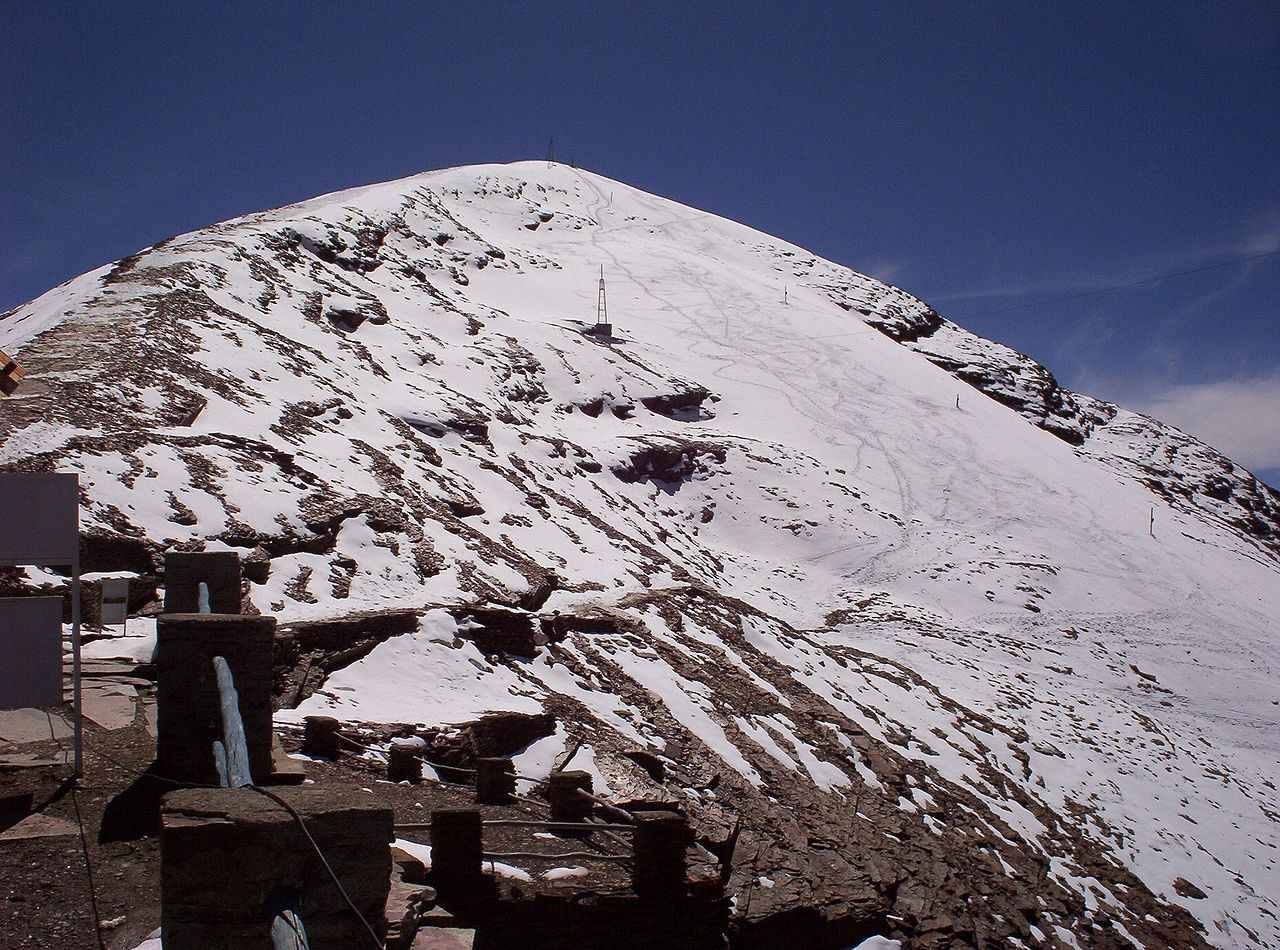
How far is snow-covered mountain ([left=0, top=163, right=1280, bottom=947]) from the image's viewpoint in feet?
39.7

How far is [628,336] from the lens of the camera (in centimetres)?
4384

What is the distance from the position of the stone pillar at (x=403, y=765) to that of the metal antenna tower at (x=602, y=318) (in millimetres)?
34691

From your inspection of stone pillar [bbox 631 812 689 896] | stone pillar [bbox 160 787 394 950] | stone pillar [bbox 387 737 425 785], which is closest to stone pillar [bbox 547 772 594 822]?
stone pillar [bbox 631 812 689 896]

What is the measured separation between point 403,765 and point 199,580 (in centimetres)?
238

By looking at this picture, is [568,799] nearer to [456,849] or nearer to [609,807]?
[609,807]

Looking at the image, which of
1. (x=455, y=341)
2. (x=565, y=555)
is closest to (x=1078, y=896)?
(x=565, y=555)

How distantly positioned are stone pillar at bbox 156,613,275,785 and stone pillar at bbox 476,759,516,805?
2367 millimetres

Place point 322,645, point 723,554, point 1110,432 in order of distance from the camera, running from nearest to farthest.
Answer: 1. point 322,645
2. point 723,554
3. point 1110,432

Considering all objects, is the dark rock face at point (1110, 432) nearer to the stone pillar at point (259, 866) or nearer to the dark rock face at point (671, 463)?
the dark rock face at point (671, 463)

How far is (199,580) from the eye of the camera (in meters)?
8.15

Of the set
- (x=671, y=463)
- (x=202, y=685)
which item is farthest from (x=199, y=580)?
(x=671, y=463)

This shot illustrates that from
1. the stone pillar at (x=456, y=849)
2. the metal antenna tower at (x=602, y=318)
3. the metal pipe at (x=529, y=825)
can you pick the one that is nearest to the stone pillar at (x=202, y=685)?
the metal pipe at (x=529, y=825)

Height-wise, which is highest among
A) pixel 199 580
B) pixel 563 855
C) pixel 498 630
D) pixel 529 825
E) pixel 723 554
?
pixel 199 580

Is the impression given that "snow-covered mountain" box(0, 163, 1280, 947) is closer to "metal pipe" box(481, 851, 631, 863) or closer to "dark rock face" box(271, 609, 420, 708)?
"dark rock face" box(271, 609, 420, 708)
